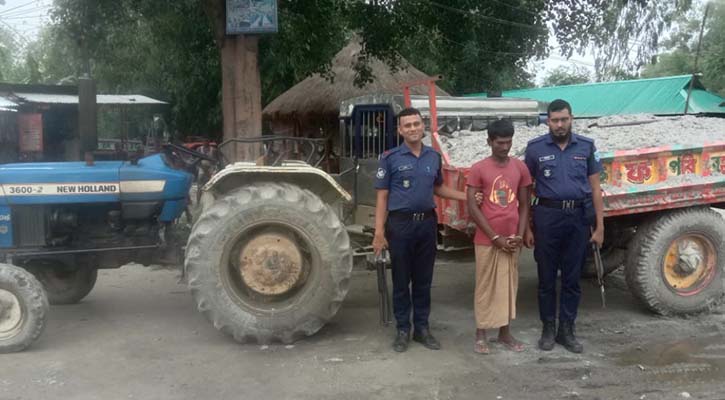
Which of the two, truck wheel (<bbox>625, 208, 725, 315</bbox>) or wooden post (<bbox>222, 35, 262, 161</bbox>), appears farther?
wooden post (<bbox>222, 35, 262, 161</bbox>)

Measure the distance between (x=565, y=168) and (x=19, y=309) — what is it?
13.5 ft

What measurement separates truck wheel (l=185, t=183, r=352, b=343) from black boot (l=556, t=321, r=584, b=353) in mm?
1656

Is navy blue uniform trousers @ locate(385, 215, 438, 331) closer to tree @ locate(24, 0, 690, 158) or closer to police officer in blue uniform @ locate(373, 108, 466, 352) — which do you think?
police officer in blue uniform @ locate(373, 108, 466, 352)

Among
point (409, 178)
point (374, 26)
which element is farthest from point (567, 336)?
point (374, 26)

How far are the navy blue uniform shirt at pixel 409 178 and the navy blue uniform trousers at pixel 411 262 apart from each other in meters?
0.12

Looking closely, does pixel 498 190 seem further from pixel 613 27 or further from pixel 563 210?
pixel 613 27

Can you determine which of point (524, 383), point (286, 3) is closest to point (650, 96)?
point (286, 3)

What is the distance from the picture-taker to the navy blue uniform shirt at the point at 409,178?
15.4ft

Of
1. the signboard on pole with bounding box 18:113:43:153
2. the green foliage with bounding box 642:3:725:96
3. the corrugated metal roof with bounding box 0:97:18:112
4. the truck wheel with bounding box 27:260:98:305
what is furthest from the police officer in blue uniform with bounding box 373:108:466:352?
the green foliage with bounding box 642:3:725:96

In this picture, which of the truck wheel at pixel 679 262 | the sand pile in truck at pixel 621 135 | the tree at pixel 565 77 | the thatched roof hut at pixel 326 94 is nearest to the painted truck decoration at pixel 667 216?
the truck wheel at pixel 679 262

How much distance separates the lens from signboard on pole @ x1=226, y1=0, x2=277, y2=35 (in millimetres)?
7914

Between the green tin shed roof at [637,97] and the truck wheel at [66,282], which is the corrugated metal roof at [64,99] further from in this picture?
the truck wheel at [66,282]

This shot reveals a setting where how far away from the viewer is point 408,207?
A: 4703mm

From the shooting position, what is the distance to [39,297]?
15.9 feet
